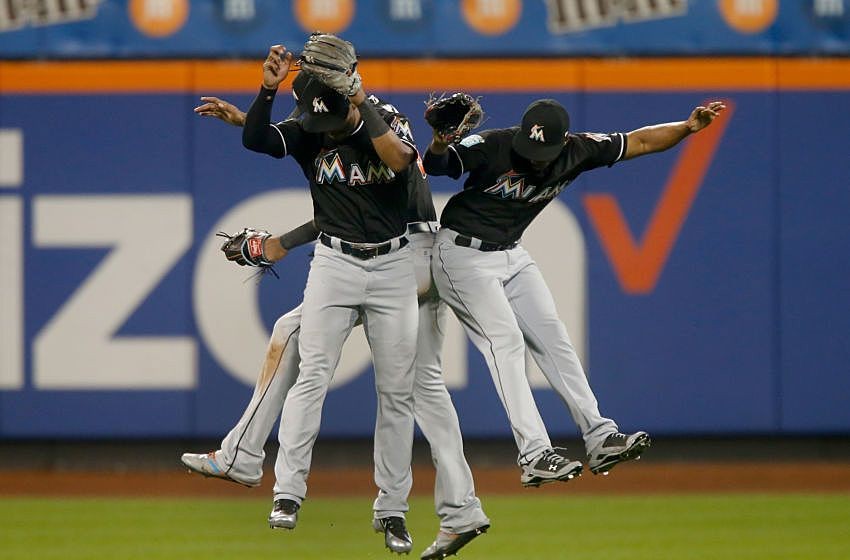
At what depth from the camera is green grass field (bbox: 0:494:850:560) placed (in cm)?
655

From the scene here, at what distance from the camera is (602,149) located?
232 inches

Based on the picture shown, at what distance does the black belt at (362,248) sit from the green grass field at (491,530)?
1573 millimetres

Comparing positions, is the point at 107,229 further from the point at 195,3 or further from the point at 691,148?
the point at 691,148

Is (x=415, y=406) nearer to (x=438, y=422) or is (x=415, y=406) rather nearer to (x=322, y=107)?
(x=438, y=422)

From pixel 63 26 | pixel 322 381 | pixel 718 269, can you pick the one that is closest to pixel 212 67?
pixel 63 26

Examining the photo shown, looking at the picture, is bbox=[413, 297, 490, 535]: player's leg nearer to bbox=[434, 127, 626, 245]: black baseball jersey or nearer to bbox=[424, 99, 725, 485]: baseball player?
bbox=[424, 99, 725, 485]: baseball player

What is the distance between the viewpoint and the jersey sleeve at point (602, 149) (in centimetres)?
589

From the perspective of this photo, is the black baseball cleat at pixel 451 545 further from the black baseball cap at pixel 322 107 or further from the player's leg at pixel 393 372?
the black baseball cap at pixel 322 107

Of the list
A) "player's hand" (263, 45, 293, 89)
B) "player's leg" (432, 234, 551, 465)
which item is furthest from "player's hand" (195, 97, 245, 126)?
"player's leg" (432, 234, 551, 465)

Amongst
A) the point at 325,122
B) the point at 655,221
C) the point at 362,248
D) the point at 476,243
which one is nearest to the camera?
the point at 325,122

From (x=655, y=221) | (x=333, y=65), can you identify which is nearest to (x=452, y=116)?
(x=333, y=65)

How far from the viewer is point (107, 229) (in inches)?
373

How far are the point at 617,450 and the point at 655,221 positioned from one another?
423 cm

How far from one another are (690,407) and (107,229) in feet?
13.8
